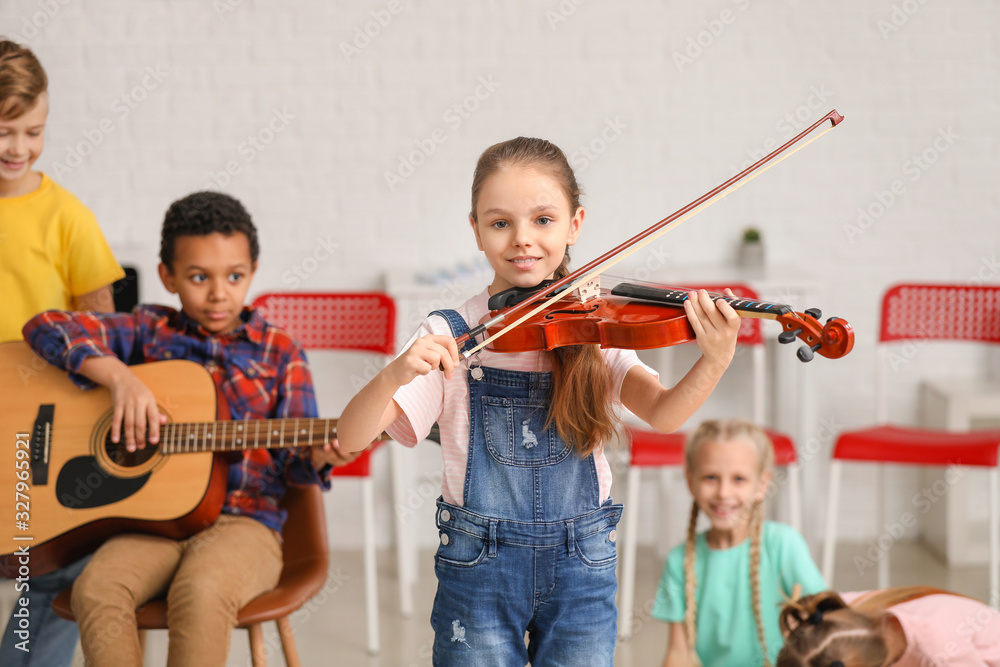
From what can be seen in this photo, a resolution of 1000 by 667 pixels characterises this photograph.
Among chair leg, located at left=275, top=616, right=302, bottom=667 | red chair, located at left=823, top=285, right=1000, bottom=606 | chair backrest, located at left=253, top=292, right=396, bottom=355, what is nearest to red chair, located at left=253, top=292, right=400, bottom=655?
chair backrest, located at left=253, top=292, right=396, bottom=355

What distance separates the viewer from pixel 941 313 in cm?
300

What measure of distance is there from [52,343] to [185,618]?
59 centimetres

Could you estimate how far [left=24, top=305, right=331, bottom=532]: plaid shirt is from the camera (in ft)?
6.30

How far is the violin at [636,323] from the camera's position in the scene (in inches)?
47.4

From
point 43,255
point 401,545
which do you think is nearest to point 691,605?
point 401,545

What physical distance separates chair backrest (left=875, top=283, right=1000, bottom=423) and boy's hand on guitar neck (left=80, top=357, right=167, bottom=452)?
2.23 metres

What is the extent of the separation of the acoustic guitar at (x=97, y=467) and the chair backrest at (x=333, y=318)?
109 cm

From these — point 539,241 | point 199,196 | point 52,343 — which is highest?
point 199,196

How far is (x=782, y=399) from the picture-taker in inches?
130

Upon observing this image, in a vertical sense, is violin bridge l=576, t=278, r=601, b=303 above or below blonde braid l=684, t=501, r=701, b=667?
above

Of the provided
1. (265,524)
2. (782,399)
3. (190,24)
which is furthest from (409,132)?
(265,524)

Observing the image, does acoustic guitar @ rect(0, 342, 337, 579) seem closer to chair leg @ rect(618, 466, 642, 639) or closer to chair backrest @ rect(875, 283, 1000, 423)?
chair leg @ rect(618, 466, 642, 639)

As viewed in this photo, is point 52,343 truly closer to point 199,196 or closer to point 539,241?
point 199,196

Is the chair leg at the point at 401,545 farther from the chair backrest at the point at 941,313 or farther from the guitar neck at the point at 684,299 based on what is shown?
the guitar neck at the point at 684,299
